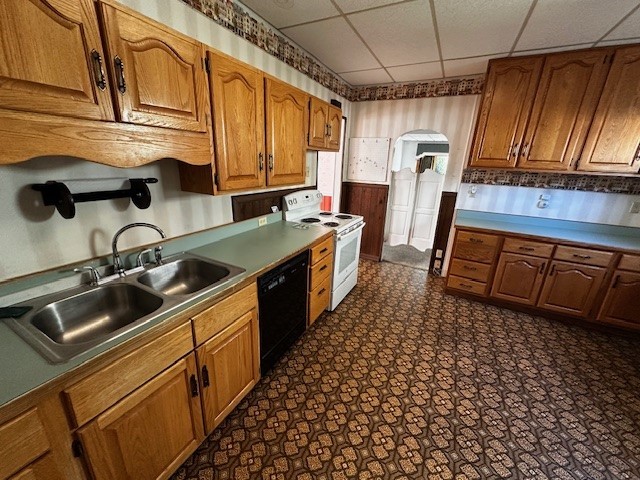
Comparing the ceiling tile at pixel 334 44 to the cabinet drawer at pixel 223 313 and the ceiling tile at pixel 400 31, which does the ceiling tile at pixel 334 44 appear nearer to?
the ceiling tile at pixel 400 31

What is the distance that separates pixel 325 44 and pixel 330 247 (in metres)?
1.85

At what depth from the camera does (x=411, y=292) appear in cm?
322


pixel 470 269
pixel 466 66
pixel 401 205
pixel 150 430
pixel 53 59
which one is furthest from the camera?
pixel 401 205

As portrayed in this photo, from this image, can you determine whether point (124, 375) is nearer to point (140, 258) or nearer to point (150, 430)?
point (150, 430)

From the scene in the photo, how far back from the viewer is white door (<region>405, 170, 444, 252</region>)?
4723mm

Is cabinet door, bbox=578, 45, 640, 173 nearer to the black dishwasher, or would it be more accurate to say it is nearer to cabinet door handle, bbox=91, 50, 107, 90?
the black dishwasher

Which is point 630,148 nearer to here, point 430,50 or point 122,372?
point 430,50

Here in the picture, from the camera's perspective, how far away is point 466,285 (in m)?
3.01

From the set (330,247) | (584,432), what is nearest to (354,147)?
(330,247)

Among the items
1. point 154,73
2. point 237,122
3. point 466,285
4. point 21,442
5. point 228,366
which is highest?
point 154,73

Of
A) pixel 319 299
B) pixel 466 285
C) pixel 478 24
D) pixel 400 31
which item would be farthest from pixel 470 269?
pixel 400 31

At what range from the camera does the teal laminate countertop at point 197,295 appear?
0.73m

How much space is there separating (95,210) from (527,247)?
3.47m

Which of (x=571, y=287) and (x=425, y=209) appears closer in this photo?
(x=571, y=287)
